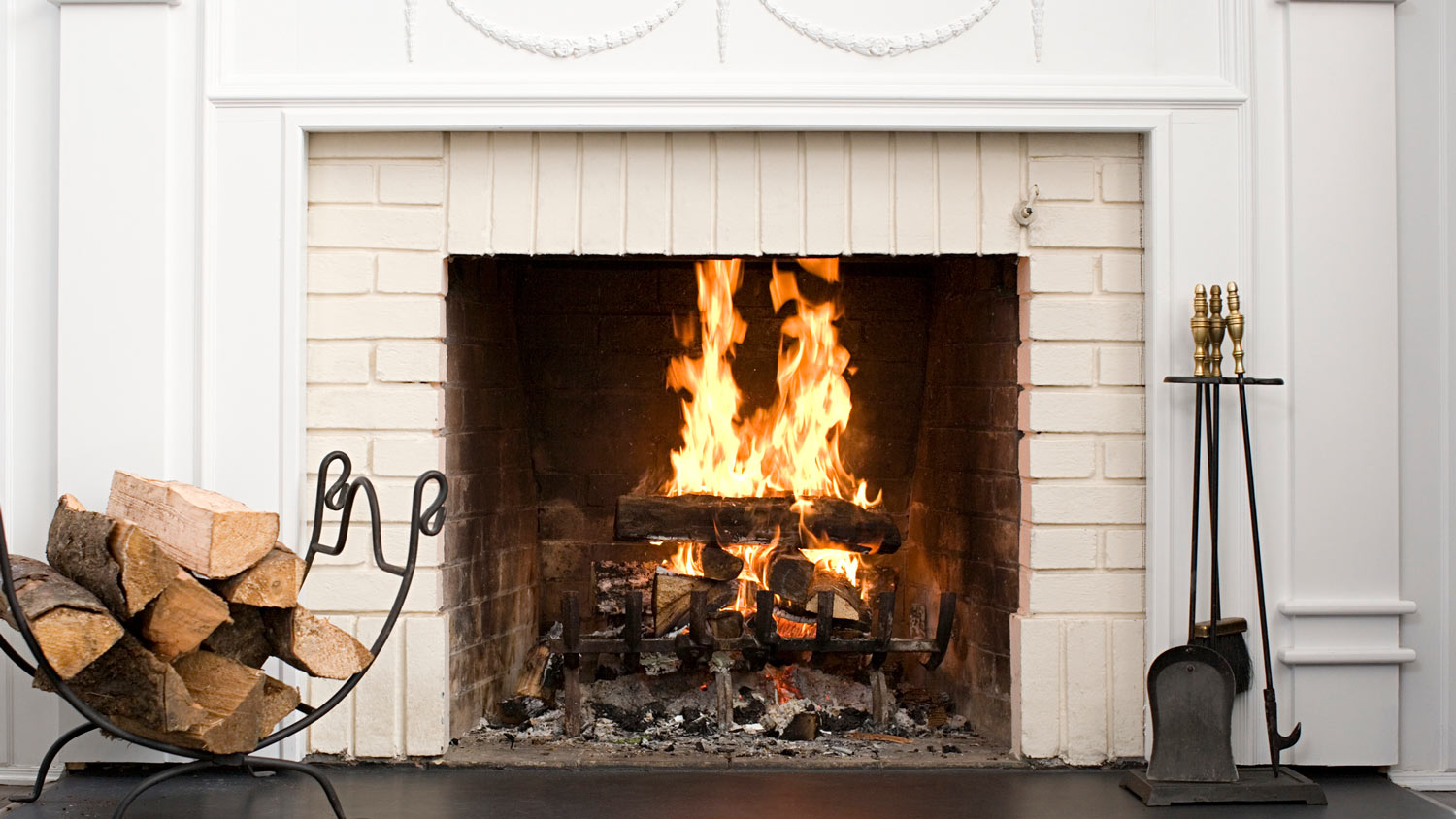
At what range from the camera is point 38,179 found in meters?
2.79

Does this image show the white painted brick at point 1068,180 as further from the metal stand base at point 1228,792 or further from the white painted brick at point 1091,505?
the metal stand base at point 1228,792

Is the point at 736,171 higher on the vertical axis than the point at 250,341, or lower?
higher

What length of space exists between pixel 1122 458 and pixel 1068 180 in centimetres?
66

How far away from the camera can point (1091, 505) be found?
281 centimetres

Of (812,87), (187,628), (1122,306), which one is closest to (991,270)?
(1122,306)

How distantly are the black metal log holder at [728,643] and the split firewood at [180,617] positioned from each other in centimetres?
101

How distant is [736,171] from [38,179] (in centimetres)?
161

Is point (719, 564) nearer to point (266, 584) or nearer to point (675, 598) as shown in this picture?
point (675, 598)

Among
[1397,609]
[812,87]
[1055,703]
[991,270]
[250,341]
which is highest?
[812,87]

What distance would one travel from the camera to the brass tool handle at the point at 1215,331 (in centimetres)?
264

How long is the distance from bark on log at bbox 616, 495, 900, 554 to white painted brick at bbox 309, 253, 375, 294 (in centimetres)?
95

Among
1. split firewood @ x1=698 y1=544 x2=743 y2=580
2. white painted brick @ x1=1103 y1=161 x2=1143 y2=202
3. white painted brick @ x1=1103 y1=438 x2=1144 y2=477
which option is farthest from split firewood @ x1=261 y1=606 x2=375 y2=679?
white painted brick @ x1=1103 y1=161 x2=1143 y2=202

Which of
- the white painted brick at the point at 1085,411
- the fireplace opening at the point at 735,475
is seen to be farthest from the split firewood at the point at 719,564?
the white painted brick at the point at 1085,411

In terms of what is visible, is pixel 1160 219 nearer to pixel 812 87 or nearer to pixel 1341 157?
pixel 1341 157
